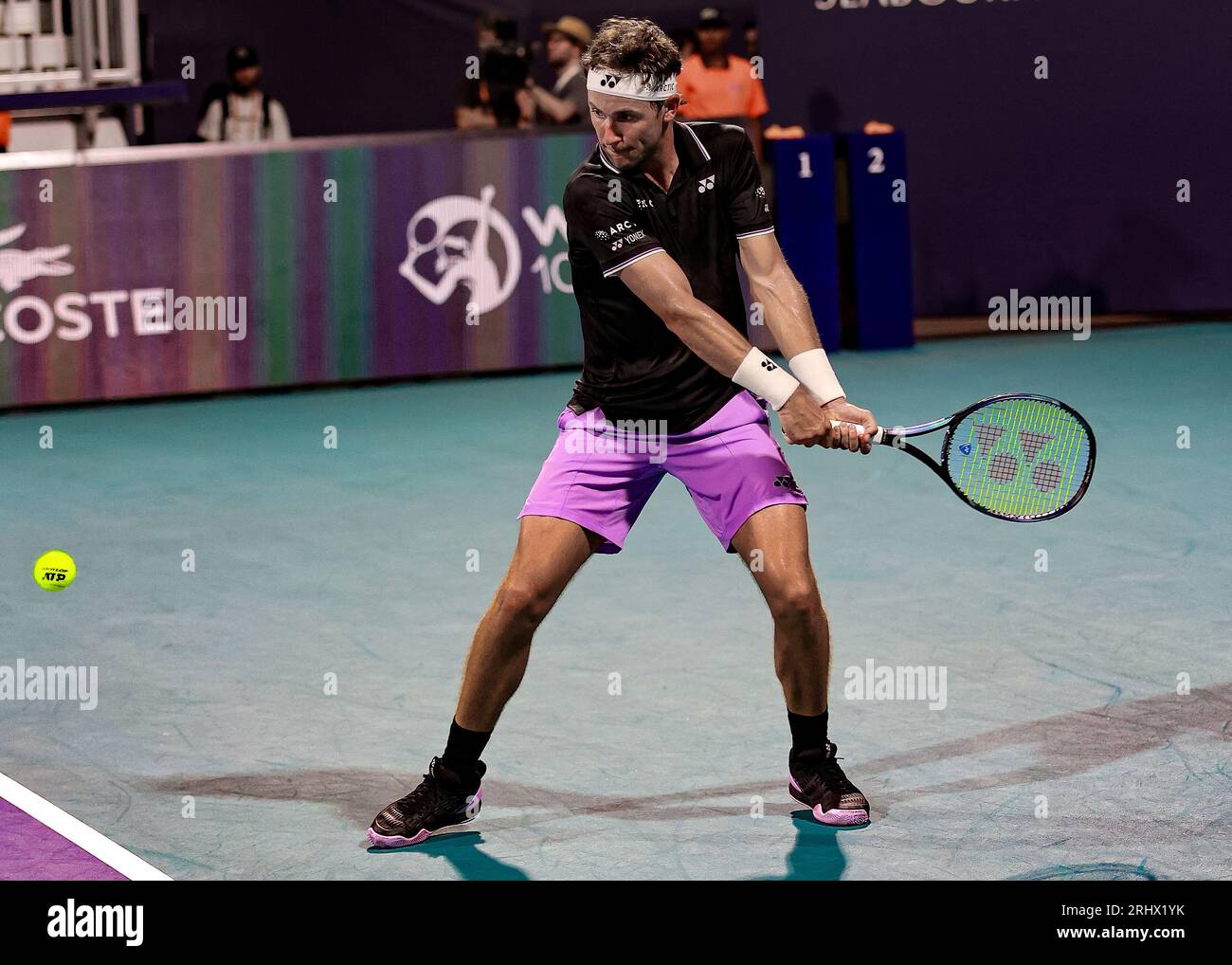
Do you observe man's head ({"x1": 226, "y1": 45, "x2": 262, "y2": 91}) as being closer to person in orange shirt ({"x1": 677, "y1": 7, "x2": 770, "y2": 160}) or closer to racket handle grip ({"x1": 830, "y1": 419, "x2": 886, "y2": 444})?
person in orange shirt ({"x1": 677, "y1": 7, "x2": 770, "y2": 160})

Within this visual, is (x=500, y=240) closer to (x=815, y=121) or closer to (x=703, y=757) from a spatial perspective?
(x=815, y=121)

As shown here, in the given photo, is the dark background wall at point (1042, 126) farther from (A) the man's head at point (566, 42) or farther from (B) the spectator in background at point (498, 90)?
(B) the spectator in background at point (498, 90)

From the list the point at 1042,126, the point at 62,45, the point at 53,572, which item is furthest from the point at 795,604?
the point at 1042,126

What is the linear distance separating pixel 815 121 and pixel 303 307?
4.41m

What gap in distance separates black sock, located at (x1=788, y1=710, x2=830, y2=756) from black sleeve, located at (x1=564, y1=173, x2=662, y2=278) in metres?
1.31

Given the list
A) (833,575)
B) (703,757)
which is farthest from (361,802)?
(833,575)

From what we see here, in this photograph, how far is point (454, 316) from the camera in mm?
12188

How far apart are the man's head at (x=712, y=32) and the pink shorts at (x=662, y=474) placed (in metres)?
8.89

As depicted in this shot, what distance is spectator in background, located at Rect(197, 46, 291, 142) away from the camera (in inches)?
569

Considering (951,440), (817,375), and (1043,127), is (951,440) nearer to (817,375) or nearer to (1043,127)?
(817,375)

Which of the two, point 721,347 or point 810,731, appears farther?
point 810,731

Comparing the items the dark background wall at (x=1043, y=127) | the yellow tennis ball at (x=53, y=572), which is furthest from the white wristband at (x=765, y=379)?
the dark background wall at (x=1043, y=127)

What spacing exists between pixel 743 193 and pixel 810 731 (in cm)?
145

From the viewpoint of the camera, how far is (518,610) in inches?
197
